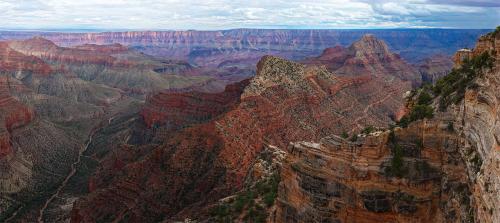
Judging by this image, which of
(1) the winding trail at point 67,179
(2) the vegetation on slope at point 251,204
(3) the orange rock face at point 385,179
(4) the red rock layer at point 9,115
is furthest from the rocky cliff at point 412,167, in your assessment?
(4) the red rock layer at point 9,115

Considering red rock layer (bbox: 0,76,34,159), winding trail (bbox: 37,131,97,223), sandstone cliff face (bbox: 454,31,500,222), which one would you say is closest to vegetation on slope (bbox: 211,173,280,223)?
sandstone cliff face (bbox: 454,31,500,222)

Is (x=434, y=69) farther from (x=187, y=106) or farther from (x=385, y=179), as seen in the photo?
(x=385, y=179)

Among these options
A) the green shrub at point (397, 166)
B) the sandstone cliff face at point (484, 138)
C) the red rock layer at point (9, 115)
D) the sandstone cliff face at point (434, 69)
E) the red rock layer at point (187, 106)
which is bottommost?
the red rock layer at point (9, 115)

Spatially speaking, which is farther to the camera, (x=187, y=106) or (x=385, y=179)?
(x=187, y=106)

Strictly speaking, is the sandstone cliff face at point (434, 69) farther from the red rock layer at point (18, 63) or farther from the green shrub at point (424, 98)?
the green shrub at point (424, 98)

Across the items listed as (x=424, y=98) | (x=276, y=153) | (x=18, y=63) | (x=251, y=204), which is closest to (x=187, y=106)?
(x=276, y=153)

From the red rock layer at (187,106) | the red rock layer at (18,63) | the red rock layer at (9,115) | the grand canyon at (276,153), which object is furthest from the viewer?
the red rock layer at (18,63)

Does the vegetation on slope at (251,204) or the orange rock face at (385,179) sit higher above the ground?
the orange rock face at (385,179)

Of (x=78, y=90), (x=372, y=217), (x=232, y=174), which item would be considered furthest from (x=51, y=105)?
(x=372, y=217)

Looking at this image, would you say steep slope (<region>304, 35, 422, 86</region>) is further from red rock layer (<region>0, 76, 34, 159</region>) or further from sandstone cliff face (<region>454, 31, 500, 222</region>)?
sandstone cliff face (<region>454, 31, 500, 222</region>)
